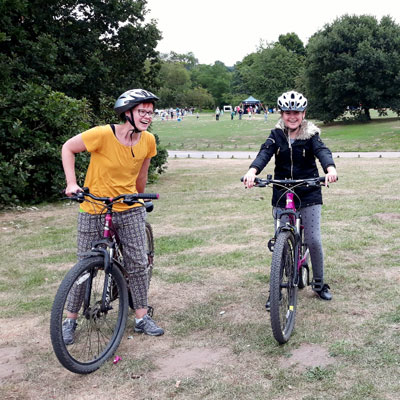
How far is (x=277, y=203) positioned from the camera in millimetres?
4875

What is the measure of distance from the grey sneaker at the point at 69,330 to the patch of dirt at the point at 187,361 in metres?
0.71

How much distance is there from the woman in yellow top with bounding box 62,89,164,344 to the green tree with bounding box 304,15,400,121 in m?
37.0

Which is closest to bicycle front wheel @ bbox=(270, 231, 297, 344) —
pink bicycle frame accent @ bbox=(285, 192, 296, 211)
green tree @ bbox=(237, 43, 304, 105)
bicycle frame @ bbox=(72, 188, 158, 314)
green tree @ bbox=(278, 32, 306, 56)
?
pink bicycle frame accent @ bbox=(285, 192, 296, 211)

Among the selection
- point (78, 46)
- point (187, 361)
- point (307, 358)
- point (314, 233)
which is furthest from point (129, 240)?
point (78, 46)

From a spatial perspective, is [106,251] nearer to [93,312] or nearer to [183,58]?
[93,312]

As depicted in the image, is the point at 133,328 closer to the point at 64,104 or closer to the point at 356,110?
the point at 64,104

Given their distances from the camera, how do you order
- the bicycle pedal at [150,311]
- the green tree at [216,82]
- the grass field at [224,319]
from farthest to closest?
the green tree at [216,82] → the bicycle pedal at [150,311] → the grass field at [224,319]

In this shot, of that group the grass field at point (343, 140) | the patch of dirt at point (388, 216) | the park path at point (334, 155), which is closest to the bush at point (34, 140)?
the patch of dirt at point (388, 216)

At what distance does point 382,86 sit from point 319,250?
124ft

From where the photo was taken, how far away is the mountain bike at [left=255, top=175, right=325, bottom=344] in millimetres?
4096

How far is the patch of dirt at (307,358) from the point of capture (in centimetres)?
388

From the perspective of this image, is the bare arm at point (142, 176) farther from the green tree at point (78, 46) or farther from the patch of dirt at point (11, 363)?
the green tree at point (78, 46)

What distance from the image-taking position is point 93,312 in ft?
13.5

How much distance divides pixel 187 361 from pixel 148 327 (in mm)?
639
